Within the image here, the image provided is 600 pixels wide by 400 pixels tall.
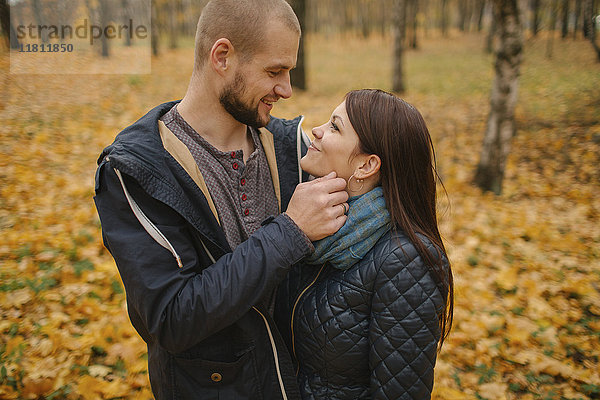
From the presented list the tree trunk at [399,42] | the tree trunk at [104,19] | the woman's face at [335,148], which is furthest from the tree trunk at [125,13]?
the woman's face at [335,148]

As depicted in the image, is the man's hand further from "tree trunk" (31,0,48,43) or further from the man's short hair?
"tree trunk" (31,0,48,43)

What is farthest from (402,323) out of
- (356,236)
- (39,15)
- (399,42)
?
(39,15)

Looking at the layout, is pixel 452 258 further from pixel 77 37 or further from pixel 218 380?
pixel 77 37

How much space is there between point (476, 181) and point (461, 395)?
4.73 m

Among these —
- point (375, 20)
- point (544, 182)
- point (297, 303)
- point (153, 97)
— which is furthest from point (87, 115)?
point (375, 20)

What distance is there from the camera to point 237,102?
6.47 feet

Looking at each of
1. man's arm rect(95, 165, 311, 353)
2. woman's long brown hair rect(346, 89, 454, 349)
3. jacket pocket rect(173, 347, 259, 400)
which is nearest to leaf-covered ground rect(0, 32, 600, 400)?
jacket pocket rect(173, 347, 259, 400)

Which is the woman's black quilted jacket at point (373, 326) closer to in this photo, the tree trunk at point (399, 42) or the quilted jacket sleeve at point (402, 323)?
the quilted jacket sleeve at point (402, 323)

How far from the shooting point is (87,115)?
9.20 meters

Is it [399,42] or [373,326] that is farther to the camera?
[399,42]

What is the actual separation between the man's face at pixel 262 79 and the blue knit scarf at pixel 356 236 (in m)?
0.71

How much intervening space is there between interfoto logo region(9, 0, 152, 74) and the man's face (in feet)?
39.9

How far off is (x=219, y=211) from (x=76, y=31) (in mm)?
14863

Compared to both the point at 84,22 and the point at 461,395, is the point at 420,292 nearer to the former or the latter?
the point at 461,395
